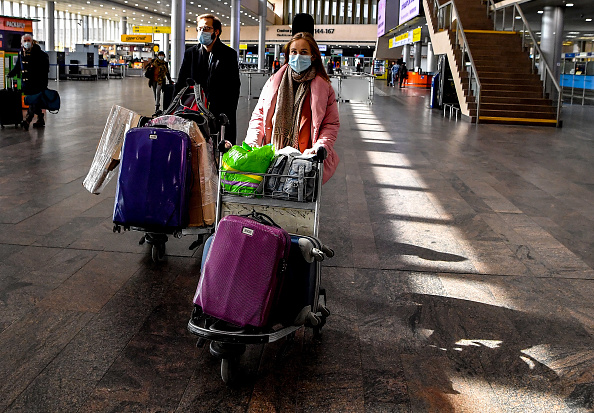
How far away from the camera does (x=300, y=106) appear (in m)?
3.58

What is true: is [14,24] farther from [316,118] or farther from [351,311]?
[351,311]

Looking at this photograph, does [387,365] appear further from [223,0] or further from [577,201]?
[223,0]

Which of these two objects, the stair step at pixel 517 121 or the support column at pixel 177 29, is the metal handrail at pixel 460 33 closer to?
the stair step at pixel 517 121

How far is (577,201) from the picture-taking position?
679 centimetres

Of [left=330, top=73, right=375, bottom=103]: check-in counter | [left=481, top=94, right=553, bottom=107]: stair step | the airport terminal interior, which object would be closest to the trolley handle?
the airport terminal interior

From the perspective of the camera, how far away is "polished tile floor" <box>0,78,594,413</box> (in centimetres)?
263

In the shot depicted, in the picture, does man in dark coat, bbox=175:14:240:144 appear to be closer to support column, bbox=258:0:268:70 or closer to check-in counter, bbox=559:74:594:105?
check-in counter, bbox=559:74:594:105

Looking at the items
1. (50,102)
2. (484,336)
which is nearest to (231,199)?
(484,336)

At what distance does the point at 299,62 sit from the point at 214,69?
222 centimetres

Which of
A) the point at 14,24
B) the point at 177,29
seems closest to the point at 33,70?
the point at 14,24

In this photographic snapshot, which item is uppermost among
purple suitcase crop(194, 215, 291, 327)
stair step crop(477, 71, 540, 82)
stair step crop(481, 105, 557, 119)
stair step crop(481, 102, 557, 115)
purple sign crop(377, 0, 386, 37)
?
purple sign crop(377, 0, 386, 37)

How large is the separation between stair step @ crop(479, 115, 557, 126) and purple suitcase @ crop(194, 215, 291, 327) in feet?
50.0

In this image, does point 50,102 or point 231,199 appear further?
point 50,102

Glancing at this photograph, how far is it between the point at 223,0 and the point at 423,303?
45575mm
